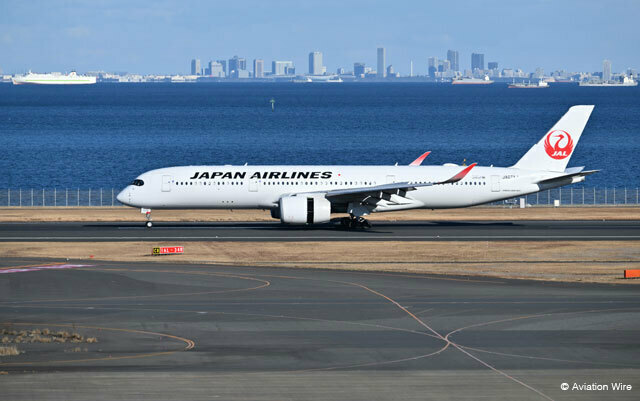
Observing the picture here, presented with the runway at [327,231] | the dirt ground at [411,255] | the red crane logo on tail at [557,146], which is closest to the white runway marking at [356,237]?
the runway at [327,231]

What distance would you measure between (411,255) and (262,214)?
26.2 metres

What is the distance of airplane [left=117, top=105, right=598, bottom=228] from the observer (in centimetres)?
6806

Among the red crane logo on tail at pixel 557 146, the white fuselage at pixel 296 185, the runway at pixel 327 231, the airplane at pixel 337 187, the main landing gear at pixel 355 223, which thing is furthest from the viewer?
the red crane logo on tail at pixel 557 146

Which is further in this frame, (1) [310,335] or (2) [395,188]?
(2) [395,188]

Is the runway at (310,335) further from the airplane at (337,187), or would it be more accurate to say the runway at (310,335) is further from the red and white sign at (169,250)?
the airplane at (337,187)

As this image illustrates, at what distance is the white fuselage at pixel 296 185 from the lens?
226 ft

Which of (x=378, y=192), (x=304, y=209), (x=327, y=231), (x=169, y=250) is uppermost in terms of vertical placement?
(x=378, y=192)

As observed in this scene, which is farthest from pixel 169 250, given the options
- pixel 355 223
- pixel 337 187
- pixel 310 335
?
pixel 310 335

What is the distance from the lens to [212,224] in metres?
73.0

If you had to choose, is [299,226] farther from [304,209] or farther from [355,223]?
[304,209]

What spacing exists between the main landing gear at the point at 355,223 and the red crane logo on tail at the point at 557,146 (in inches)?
589

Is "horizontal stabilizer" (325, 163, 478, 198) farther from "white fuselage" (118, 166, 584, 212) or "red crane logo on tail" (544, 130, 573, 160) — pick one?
"red crane logo on tail" (544, 130, 573, 160)

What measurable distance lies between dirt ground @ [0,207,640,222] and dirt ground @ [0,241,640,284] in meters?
15.8

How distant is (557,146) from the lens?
71.8m
